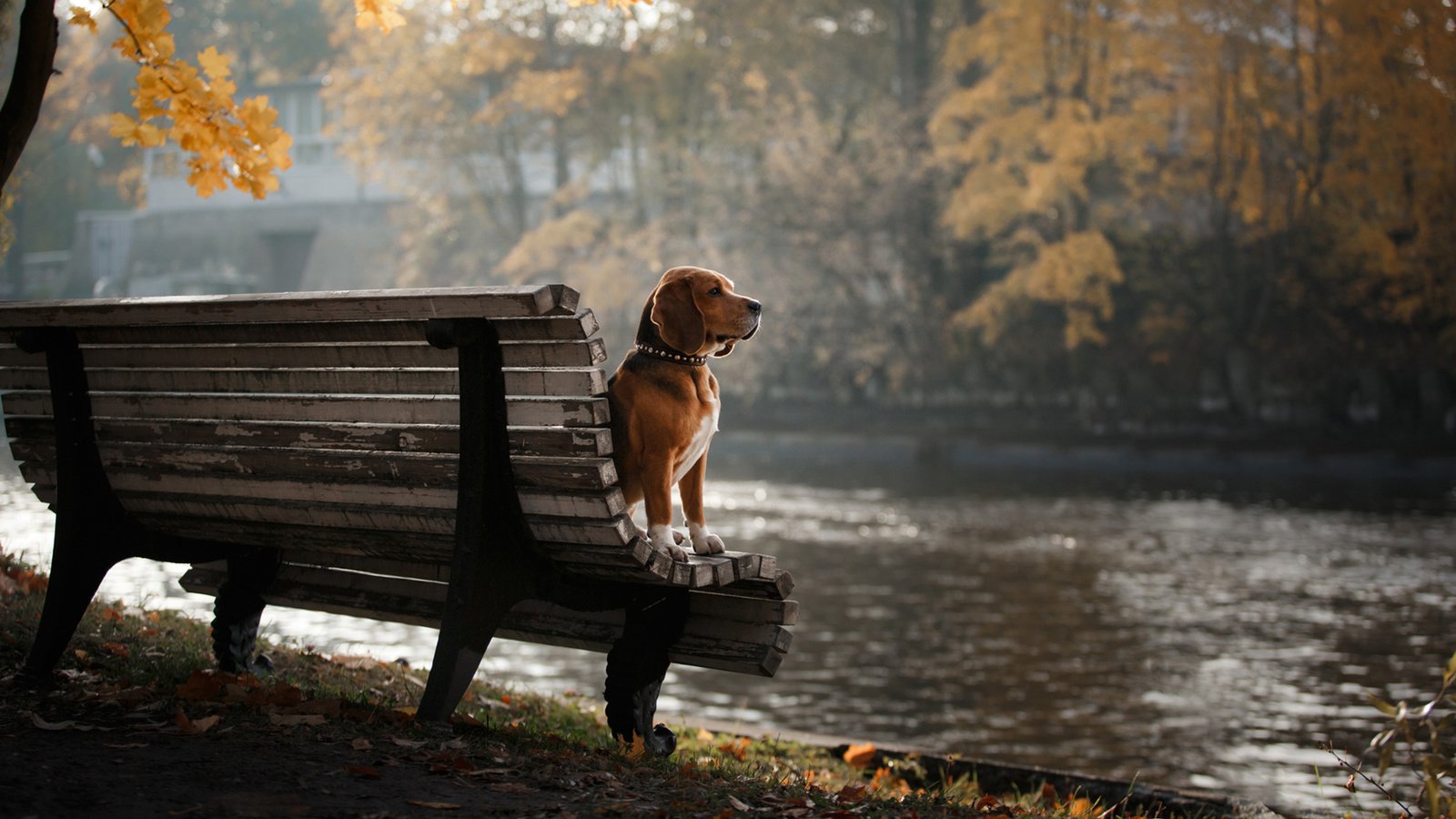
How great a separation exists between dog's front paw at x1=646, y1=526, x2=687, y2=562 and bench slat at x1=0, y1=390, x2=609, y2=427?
1.49ft

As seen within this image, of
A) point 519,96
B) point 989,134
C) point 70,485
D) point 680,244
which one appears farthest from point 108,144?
point 70,485

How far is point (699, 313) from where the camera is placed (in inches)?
151

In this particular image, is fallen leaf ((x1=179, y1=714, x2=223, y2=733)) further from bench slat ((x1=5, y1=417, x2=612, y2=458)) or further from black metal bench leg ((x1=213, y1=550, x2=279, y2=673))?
black metal bench leg ((x1=213, y1=550, x2=279, y2=673))

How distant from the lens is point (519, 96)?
109 ft

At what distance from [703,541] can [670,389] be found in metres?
0.48

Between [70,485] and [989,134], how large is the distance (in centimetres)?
2499

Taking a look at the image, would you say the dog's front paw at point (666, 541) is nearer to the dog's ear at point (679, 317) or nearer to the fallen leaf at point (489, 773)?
the dog's ear at point (679, 317)

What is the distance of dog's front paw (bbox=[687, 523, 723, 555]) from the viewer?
3.97 m

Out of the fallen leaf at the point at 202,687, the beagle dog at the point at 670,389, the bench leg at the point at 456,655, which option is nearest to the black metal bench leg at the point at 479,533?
the bench leg at the point at 456,655

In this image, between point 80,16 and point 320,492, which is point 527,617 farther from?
point 80,16

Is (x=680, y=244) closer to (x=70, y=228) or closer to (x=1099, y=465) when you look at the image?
(x=1099, y=465)

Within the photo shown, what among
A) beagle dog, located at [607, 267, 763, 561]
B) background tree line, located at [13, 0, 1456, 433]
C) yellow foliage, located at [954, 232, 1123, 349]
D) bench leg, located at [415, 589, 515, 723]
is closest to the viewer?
bench leg, located at [415, 589, 515, 723]

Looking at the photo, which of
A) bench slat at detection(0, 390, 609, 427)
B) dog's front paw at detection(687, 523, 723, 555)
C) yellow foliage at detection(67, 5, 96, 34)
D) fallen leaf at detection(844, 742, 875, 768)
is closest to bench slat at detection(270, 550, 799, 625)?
dog's front paw at detection(687, 523, 723, 555)

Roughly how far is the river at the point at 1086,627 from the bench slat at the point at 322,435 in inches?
57.1
